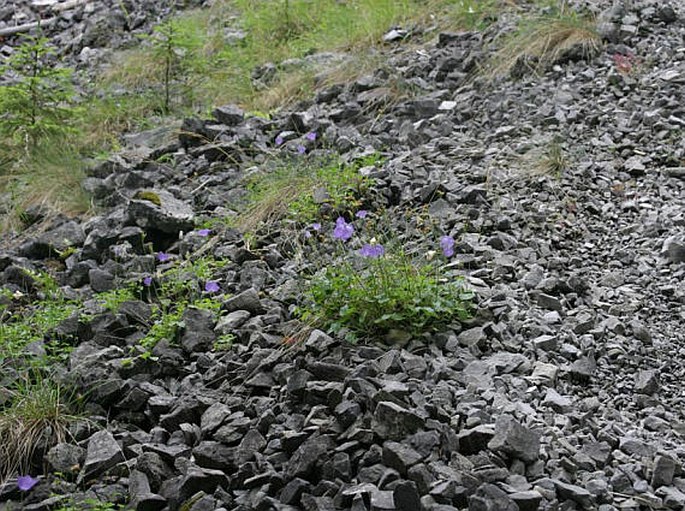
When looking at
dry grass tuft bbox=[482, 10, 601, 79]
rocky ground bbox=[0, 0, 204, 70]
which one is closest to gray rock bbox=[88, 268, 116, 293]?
dry grass tuft bbox=[482, 10, 601, 79]

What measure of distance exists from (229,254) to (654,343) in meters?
1.75

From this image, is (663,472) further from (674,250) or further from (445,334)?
(674,250)

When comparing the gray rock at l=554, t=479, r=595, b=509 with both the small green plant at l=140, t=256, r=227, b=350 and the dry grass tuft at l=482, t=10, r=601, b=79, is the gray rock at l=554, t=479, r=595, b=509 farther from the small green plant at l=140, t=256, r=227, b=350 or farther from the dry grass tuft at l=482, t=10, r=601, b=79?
the dry grass tuft at l=482, t=10, r=601, b=79

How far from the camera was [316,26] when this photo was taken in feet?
24.4

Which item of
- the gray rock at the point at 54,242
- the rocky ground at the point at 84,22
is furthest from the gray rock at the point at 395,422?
the rocky ground at the point at 84,22

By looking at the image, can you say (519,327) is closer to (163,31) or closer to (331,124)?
(331,124)

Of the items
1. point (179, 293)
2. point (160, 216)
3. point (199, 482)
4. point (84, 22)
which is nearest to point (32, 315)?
point (179, 293)

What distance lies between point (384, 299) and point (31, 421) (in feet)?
3.86

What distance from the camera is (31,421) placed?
3100 mm

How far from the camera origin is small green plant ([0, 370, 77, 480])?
3000 mm

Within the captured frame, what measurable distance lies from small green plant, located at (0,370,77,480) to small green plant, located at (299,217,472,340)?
33.6 inches

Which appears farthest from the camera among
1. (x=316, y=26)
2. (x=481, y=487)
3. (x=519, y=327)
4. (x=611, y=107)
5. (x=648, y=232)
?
(x=316, y=26)

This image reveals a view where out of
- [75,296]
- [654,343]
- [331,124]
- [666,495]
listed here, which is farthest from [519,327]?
[331,124]

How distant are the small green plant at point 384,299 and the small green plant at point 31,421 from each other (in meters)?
0.85
